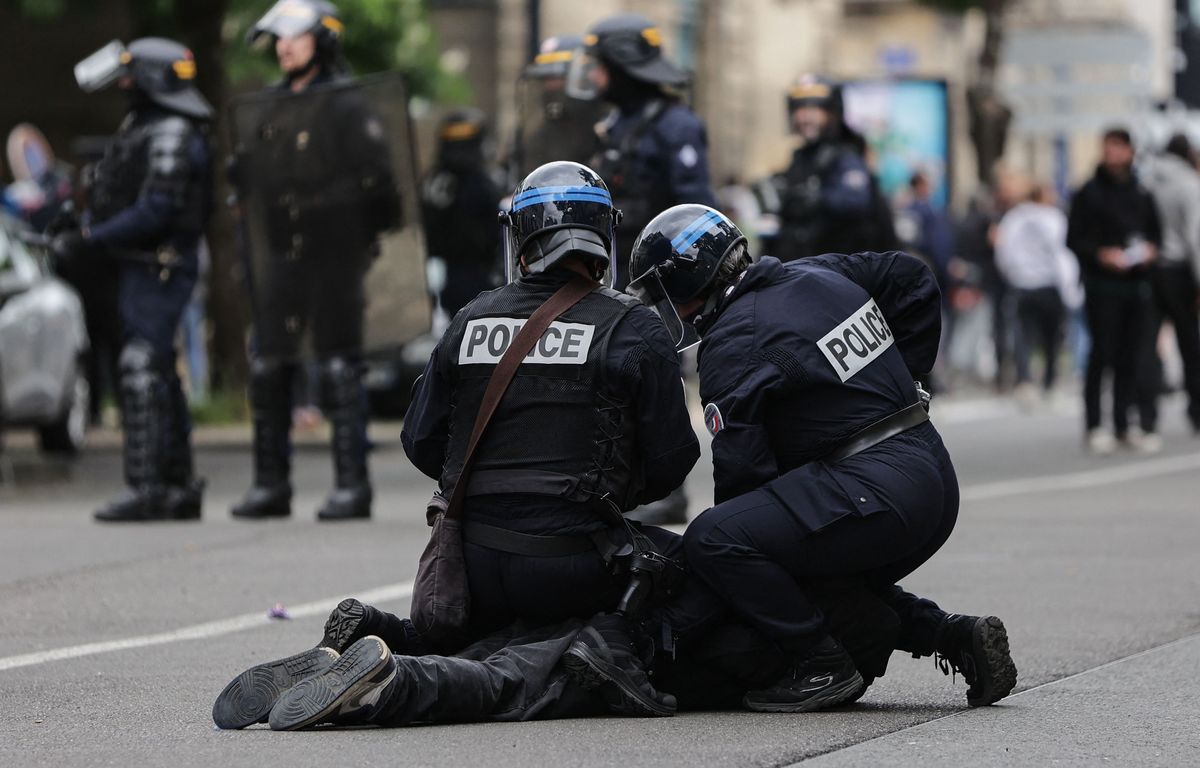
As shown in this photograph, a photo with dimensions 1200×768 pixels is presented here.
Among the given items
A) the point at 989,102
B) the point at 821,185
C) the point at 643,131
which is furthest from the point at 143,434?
the point at 989,102

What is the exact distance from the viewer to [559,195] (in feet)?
20.4

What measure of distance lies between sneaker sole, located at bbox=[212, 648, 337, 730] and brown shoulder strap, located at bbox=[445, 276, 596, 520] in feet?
1.87

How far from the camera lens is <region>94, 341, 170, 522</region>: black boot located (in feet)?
36.2

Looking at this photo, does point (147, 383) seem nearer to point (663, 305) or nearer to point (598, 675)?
point (663, 305)

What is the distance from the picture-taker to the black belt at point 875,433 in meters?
6.23

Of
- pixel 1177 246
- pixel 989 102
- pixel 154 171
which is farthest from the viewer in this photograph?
pixel 989 102

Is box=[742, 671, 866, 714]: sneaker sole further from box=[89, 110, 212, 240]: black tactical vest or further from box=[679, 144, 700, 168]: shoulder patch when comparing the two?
box=[89, 110, 212, 240]: black tactical vest

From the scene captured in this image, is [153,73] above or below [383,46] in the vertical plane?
above

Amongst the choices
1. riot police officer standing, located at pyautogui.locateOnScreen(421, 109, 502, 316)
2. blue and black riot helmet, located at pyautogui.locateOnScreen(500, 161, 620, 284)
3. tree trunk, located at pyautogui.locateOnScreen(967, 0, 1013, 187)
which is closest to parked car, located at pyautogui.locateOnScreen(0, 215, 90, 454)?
riot police officer standing, located at pyautogui.locateOnScreen(421, 109, 502, 316)

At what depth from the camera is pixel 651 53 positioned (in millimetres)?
10461

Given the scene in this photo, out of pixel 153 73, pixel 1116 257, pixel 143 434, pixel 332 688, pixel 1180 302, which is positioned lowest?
pixel 1180 302

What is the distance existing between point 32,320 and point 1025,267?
9.77 meters

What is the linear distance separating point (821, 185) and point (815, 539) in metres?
7.49

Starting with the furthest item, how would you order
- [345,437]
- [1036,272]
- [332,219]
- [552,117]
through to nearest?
1. [1036,272]
2. [552,117]
3. [332,219]
4. [345,437]
